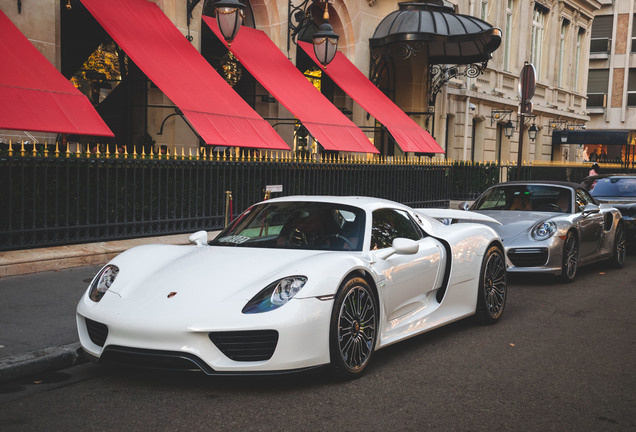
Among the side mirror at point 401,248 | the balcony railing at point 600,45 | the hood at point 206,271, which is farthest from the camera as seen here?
the balcony railing at point 600,45

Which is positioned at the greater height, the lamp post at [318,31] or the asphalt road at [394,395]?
the lamp post at [318,31]

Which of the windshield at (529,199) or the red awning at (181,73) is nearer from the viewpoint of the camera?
the windshield at (529,199)

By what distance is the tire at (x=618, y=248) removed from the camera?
1167 centimetres

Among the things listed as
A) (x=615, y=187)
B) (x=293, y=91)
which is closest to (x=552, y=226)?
(x=615, y=187)

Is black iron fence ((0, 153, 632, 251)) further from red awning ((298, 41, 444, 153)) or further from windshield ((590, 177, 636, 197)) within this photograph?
windshield ((590, 177, 636, 197))

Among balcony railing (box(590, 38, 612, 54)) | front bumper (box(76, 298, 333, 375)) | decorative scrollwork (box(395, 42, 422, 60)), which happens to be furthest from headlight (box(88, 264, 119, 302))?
balcony railing (box(590, 38, 612, 54))

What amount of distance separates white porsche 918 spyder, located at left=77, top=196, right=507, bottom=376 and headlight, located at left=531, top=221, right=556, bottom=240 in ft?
10.6

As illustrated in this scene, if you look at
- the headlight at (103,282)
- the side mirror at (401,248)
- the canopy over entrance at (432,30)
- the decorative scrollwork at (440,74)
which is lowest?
the headlight at (103,282)

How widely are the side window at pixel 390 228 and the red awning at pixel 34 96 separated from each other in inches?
201

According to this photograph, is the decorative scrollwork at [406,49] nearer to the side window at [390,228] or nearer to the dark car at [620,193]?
the dark car at [620,193]

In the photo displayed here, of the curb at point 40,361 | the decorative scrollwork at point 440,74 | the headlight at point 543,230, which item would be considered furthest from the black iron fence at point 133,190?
the decorative scrollwork at point 440,74

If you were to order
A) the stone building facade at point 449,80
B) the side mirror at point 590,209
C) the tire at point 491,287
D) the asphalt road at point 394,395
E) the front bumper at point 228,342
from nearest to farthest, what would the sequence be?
the asphalt road at point 394,395 → the front bumper at point 228,342 → the tire at point 491,287 → the side mirror at point 590,209 → the stone building facade at point 449,80

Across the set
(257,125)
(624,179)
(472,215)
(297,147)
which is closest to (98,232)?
(257,125)

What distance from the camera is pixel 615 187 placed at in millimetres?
14555
